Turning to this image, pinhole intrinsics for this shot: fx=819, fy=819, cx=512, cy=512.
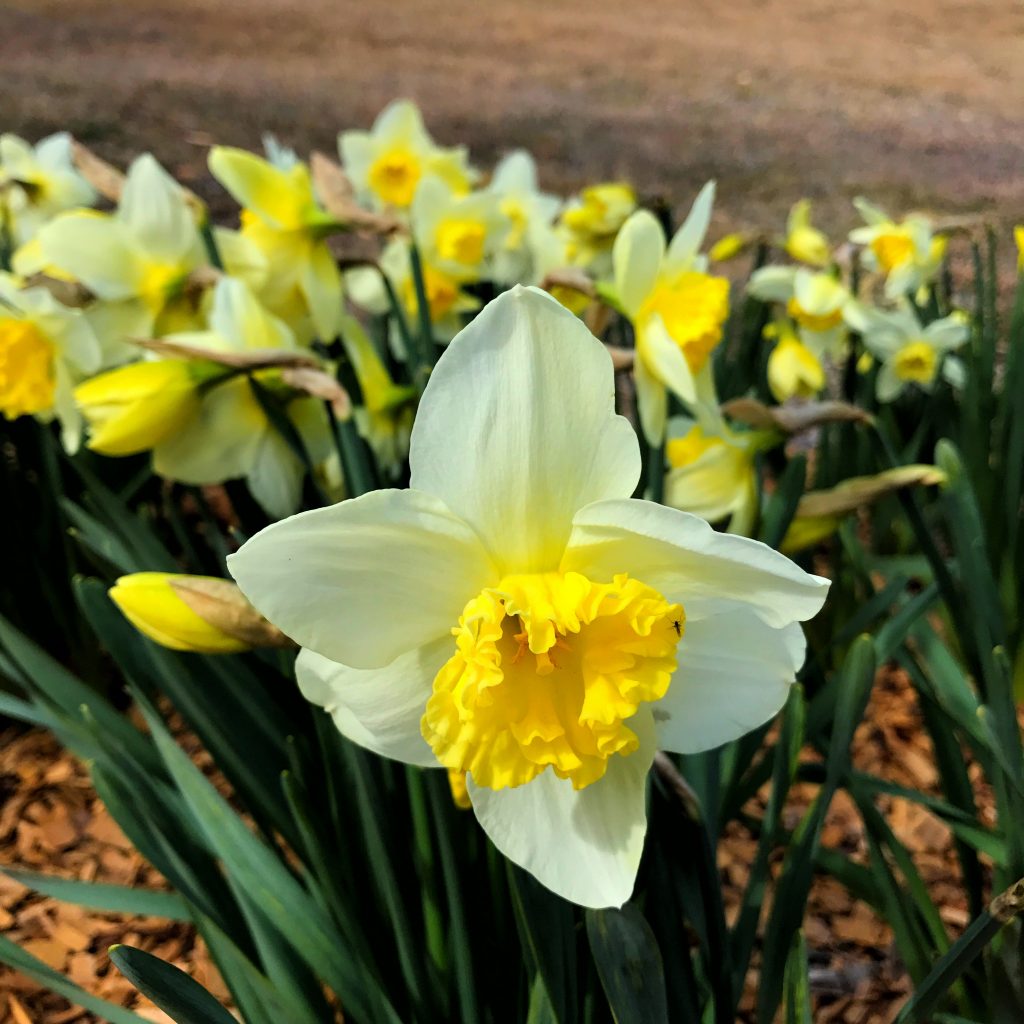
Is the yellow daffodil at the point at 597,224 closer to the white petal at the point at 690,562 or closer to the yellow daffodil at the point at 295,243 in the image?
the yellow daffodil at the point at 295,243

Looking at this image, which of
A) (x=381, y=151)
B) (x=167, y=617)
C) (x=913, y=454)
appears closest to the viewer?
(x=167, y=617)

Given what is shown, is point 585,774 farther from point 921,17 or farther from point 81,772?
point 921,17

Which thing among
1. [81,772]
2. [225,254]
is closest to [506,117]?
[225,254]

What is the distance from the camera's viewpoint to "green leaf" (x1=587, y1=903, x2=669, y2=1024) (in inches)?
17.2

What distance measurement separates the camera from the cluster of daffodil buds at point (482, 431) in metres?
0.40

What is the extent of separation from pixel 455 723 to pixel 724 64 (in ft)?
6.75

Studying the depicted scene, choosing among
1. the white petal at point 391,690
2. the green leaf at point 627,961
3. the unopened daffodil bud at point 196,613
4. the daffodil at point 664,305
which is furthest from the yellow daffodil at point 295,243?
the green leaf at point 627,961

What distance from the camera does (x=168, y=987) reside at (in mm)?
456

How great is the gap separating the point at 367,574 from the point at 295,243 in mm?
719

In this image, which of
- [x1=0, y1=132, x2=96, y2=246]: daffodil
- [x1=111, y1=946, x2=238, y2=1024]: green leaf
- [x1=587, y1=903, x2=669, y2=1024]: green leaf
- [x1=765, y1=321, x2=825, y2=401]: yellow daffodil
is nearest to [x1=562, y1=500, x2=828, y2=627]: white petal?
[x1=587, y1=903, x2=669, y2=1024]: green leaf

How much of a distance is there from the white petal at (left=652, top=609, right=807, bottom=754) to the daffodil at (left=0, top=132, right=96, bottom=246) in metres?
1.43

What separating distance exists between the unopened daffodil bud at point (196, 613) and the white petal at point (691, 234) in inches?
23.3

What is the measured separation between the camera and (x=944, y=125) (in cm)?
187

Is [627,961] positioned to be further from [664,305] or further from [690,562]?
[664,305]
